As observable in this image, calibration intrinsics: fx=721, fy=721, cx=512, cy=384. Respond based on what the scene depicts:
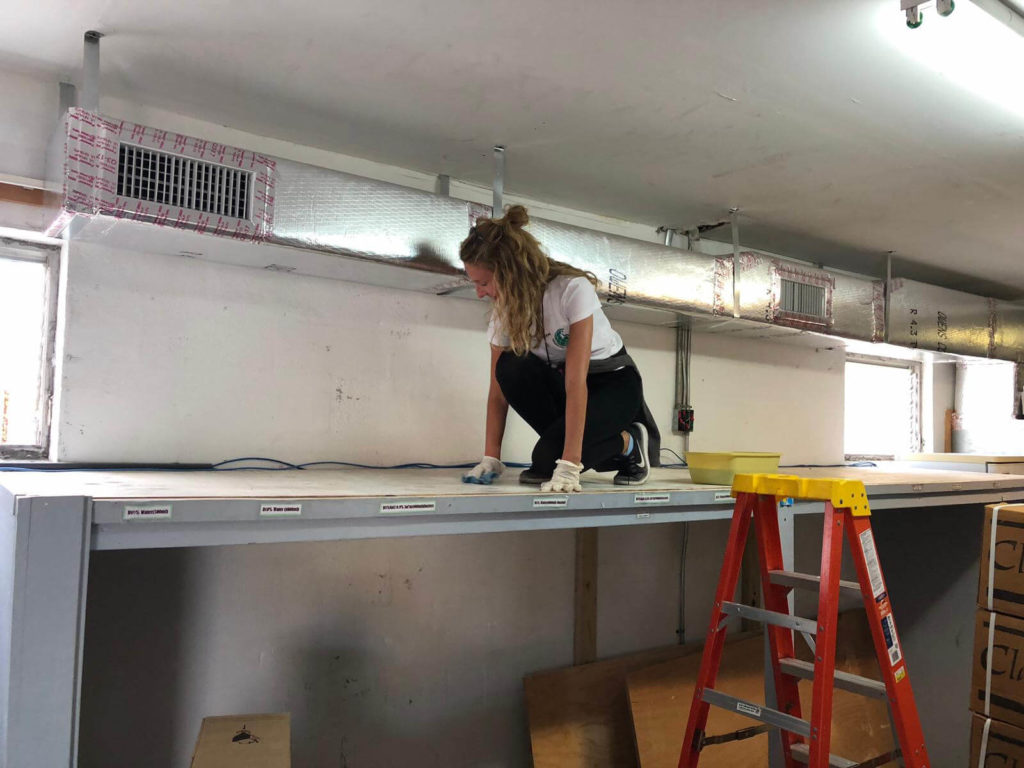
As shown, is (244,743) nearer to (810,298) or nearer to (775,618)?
(775,618)

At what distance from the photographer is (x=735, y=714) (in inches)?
121

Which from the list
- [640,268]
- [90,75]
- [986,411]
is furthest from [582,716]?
[986,411]

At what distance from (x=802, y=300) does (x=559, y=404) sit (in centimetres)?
162

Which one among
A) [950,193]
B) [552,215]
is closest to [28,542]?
[552,215]

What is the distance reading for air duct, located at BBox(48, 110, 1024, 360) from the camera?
1.77 metres

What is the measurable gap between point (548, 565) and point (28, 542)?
202 cm

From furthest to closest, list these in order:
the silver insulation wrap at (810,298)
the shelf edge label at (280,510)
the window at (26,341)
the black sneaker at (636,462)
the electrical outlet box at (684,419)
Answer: the electrical outlet box at (684,419), the silver insulation wrap at (810,298), the black sneaker at (636,462), the window at (26,341), the shelf edge label at (280,510)

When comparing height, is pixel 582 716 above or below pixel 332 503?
below

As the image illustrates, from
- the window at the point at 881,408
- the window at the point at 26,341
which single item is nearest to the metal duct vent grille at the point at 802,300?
the window at the point at 881,408

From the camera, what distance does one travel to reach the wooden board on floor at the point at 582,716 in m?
2.61

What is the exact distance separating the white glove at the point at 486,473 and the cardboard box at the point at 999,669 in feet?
4.36

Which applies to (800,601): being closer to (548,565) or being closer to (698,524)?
(698,524)

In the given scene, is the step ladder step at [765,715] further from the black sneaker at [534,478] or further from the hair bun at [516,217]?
the hair bun at [516,217]

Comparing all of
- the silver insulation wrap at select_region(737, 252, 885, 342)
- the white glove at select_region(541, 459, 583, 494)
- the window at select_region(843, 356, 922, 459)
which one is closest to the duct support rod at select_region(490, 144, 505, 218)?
the white glove at select_region(541, 459, 583, 494)
